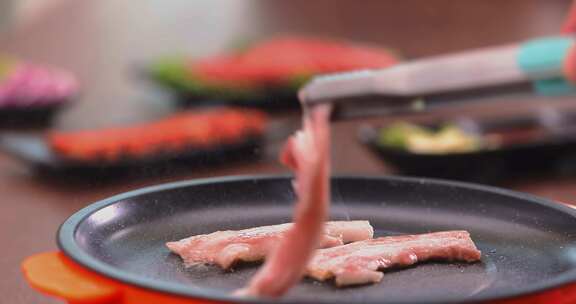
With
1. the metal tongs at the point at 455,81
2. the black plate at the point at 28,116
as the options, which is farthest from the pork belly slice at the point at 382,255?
the black plate at the point at 28,116

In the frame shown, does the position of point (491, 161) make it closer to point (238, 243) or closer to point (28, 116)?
point (238, 243)

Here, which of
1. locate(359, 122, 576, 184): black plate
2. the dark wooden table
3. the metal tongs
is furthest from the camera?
locate(359, 122, 576, 184): black plate

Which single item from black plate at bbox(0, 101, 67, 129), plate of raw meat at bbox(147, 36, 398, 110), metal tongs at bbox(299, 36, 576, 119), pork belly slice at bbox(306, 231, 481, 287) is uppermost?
plate of raw meat at bbox(147, 36, 398, 110)

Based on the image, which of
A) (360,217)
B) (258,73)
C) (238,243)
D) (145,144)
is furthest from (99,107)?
(238,243)

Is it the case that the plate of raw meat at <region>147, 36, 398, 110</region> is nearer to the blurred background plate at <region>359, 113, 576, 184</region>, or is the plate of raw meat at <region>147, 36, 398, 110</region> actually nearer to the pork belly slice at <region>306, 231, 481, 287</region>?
the blurred background plate at <region>359, 113, 576, 184</region>

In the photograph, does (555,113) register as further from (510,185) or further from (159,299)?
(159,299)

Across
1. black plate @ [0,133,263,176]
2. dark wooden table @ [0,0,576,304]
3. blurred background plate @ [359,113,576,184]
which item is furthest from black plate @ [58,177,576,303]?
black plate @ [0,133,263,176]

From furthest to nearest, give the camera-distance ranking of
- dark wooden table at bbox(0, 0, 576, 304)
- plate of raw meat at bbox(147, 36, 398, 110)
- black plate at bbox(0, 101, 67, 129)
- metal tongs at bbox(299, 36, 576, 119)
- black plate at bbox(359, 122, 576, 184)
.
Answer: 1. plate of raw meat at bbox(147, 36, 398, 110)
2. black plate at bbox(0, 101, 67, 129)
3. black plate at bbox(359, 122, 576, 184)
4. dark wooden table at bbox(0, 0, 576, 304)
5. metal tongs at bbox(299, 36, 576, 119)
